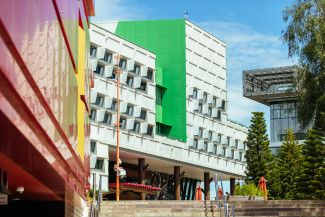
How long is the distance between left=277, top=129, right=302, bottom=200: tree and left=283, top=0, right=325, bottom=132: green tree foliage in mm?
34225

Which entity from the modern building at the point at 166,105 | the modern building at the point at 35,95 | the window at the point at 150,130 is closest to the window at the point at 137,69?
the modern building at the point at 166,105

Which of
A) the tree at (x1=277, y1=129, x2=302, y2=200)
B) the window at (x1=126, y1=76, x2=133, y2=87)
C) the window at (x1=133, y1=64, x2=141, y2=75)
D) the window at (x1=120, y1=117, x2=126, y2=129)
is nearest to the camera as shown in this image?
the window at (x1=120, y1=117, x2=126, y2=129)

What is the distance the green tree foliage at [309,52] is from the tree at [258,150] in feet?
112

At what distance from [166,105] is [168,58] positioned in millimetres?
4361

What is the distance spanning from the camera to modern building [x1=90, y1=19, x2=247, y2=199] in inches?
2148

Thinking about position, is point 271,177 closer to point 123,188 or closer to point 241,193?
point 123,188

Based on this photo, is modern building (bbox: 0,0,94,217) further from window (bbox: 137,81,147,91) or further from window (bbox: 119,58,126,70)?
window (bbox: 137,81,147,91)

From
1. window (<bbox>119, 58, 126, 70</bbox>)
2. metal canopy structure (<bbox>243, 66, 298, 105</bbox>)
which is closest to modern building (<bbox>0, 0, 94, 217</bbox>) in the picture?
window (<bbox>119, 58, 126, 70</bbox>)

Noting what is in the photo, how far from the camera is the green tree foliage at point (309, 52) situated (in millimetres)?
25438

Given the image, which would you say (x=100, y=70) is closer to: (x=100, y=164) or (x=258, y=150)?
(x=100, y=164)

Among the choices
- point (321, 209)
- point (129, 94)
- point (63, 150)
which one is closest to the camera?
point (63, 150)

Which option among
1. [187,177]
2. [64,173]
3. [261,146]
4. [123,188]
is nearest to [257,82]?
[187,177]

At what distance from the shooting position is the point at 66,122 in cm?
850

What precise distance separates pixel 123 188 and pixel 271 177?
1469 cm
